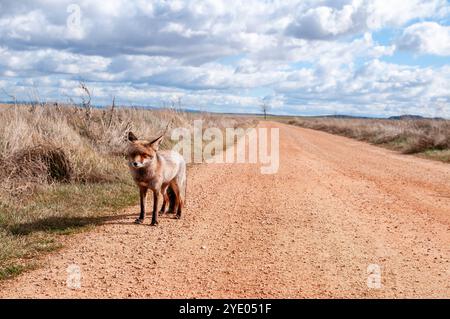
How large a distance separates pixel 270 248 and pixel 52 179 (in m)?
5.85

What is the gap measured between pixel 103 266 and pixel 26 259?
102 centimetres

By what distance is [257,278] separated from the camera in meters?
5.22

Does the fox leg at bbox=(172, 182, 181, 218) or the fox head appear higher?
the fox head

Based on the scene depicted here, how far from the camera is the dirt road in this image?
16.2 feet

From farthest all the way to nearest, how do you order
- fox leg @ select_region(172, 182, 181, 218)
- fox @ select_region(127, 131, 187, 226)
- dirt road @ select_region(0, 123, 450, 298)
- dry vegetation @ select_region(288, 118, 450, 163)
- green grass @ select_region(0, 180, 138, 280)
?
dry vegetation @ select_region(288, 118, 450, 163) → fox leg @ select_region(172, 182, 181, 218) → fox @ select_region(127, 131, 187, 226) → green grass @ select_region(0, 180, 138, 280) → dirt road @ select_region(0, 123, 450, 298)

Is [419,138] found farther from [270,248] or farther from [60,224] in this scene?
[60,224]

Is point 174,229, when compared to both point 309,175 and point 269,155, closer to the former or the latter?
point 309,175

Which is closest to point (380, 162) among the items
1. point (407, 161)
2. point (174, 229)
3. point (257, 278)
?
point (407, 161)

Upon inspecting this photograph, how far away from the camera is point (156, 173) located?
24.6ft

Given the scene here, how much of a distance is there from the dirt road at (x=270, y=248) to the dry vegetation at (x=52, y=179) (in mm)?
512

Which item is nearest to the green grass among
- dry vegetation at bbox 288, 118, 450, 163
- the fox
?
the fox

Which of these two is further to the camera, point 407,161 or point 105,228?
point 407,161

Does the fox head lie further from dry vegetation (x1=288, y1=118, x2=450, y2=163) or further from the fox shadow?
dry vegetation (x1=288, y1=118, x2=450, y2=163)

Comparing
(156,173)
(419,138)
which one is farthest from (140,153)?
(419,138)
